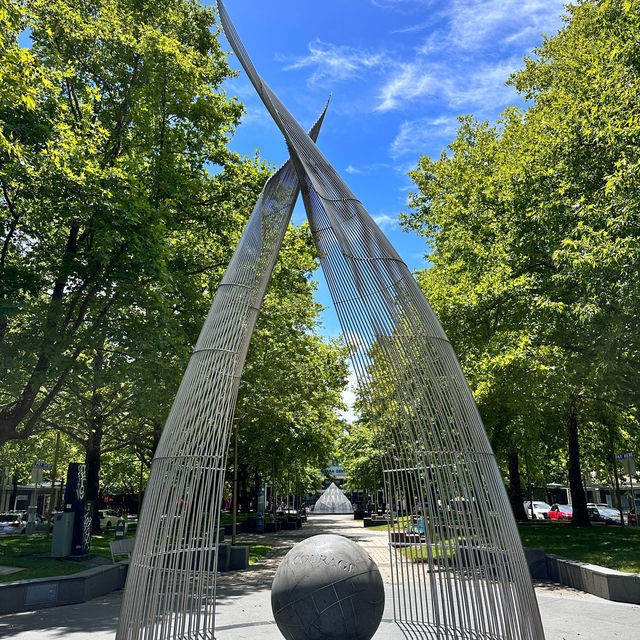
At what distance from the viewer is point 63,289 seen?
45.6 ft

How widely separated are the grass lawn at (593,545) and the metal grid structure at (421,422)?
7.26m

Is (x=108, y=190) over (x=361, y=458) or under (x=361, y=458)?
over

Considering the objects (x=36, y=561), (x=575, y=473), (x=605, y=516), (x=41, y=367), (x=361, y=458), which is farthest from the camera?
(x=361, y=458)

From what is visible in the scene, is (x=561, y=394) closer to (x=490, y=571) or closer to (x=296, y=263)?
(x=296, y=263)

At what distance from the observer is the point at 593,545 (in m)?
16.0

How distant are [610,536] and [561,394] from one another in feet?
21.4

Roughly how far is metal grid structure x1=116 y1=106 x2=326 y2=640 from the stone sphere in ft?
2.88

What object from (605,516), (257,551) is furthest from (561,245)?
(605,516)

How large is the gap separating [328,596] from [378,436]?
2.54 meters

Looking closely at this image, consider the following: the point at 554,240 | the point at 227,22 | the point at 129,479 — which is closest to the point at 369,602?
the point at 227,22

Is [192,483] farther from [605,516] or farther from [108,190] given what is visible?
[605,516]

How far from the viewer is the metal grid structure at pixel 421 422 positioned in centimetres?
553

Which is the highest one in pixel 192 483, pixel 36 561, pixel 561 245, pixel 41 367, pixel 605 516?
pixel 561 245

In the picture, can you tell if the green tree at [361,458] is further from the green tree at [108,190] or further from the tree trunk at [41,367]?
the tree trunk at [41,367]
